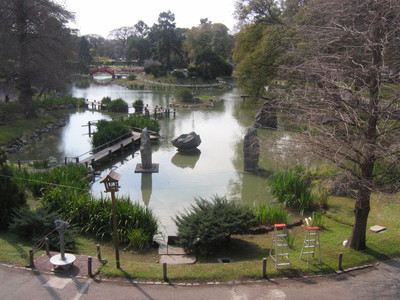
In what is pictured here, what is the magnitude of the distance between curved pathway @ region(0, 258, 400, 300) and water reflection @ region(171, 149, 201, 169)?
38.4ft

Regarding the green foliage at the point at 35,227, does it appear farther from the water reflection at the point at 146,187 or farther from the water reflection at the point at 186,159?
the water reflection at the point at 186,159

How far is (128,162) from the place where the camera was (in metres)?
20.1

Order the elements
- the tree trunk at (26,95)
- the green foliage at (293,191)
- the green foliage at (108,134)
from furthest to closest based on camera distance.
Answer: the tree trunk at (26,95)
the green foliage at (108,134)
the green foliage at (293,191)

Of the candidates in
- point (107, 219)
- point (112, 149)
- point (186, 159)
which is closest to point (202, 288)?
point (107, 219)

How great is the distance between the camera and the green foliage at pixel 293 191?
1257 centimetres

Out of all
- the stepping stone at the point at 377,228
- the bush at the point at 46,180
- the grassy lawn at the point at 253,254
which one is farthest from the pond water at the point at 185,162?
the stepping stone at the point at 377,228

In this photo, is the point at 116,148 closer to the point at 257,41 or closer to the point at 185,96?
the point at 257,41

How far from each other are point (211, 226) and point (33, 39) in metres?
23.7

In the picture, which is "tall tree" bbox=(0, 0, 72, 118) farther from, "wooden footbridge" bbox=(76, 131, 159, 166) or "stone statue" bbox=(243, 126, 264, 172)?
"stone statue" bbox=(243, 126, 264, 172)

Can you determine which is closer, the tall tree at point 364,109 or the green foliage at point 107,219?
the tall tree at point 364,109

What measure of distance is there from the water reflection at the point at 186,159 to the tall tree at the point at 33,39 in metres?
12.7

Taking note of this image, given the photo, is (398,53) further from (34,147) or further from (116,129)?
(34,147)

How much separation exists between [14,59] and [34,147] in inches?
266

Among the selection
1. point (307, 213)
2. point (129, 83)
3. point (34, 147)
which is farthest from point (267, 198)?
point (129, 83)
